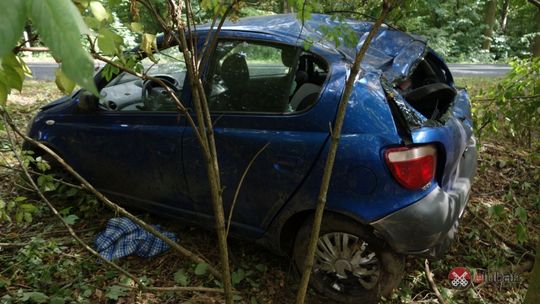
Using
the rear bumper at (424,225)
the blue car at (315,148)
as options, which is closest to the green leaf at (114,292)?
the blue car at (315,148)

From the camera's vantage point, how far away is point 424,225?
7.39 ft

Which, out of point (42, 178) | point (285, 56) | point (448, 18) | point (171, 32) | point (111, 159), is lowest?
point (448, 18)

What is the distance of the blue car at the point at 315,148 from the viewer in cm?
226

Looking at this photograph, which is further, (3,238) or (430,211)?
(3,238)

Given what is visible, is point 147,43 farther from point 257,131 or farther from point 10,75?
point 257,131

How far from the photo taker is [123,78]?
3.37m

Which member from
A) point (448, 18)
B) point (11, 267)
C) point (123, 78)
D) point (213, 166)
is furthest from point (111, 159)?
point (448, 18)

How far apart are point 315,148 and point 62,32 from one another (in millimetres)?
1951

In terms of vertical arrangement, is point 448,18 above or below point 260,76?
below

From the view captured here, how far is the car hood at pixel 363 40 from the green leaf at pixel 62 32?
2018mm

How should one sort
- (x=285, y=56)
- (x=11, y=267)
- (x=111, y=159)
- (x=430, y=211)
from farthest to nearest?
1. (x=111, y=159)
2. (x=11, y=267)
3. (x=285, y=56)
4. (x=430, y=211)

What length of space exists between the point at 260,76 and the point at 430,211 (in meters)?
1.31

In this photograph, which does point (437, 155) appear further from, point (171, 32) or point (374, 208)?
point (171, 32)

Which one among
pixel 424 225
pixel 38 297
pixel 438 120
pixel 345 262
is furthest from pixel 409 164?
pixel 38 297
